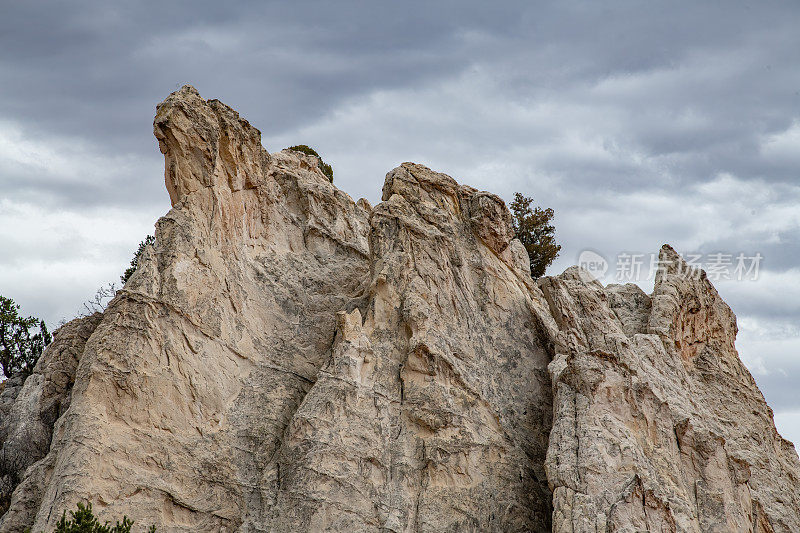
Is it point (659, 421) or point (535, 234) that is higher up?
point (535, 234)

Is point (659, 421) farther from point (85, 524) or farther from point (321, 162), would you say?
point (321, 162)

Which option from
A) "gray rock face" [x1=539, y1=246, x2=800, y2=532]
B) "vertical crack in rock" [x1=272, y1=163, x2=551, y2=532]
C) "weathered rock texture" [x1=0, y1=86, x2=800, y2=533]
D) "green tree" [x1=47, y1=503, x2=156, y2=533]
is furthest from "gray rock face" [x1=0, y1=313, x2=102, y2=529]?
"gray rock face" [x1=539, y1=246, x2=800, y2=532]

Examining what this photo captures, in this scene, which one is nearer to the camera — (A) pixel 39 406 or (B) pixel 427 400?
(B) pixel 427 400

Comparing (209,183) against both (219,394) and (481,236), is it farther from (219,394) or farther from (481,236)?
(481,236)

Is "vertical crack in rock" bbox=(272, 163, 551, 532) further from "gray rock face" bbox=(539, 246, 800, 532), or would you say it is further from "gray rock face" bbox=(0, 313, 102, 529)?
"gray rock face" bbox=(0, 313, 102, 529)

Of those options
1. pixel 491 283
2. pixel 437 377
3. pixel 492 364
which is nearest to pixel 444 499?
pixel 437 377

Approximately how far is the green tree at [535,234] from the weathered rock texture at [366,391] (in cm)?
1158

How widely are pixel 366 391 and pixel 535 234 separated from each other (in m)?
22.1

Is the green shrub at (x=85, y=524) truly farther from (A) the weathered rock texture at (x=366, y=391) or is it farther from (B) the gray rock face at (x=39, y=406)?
(B) the gray rock face at (x=39, y=406)

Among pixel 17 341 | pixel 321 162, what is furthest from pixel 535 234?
pixel 17 341

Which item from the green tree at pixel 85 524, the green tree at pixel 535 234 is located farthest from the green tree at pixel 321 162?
the green tree at pixel 85 524

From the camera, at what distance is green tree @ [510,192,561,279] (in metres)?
41.3

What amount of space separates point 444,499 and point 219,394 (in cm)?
662

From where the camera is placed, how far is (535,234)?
1676 inches
